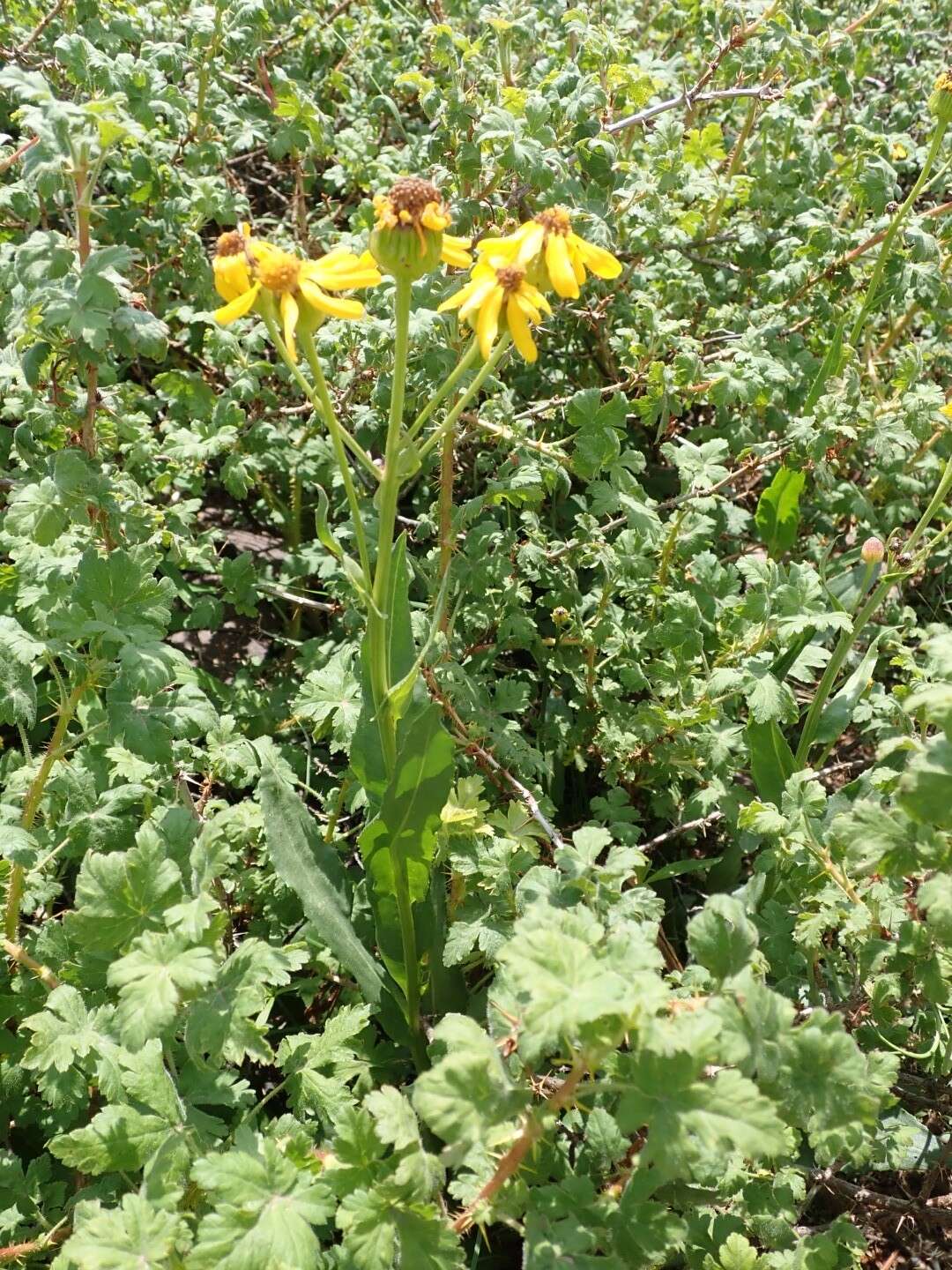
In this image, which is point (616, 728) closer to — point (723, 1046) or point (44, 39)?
point (723, 1046)

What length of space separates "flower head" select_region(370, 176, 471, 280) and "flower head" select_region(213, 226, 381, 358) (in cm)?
5

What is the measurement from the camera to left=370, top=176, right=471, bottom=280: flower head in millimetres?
1254

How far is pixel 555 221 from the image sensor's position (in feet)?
4.37

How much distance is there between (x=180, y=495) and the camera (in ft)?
9.46

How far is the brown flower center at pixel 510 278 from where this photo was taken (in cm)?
132

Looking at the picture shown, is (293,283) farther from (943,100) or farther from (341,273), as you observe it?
(943,100)

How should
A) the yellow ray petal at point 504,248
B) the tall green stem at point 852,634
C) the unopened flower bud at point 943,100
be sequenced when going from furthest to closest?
the unopened flower bud at point 943,100 → the tall green stem at point 852,634 → the yellow ray petal at point 504,248

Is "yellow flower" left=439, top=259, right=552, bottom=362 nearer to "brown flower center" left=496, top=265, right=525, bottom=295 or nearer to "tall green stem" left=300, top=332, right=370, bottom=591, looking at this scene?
"brown flower center" left=496, top=265, right=525, bottom=295

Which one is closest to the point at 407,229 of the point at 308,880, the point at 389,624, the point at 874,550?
the point at 389,624

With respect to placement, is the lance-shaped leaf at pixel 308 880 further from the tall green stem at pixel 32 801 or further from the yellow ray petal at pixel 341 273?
the yellow ray petal at pixel 341 273

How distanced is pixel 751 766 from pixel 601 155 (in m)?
1.37

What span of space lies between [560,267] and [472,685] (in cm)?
89

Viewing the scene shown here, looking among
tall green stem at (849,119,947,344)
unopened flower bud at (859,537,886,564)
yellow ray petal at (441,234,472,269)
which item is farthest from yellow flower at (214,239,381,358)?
tall green stem at (849,119,947,344)

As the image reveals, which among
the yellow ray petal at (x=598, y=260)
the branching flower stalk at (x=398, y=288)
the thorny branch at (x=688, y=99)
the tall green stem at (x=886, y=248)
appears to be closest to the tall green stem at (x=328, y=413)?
the branching flower stalk at (x=398, y=288)
